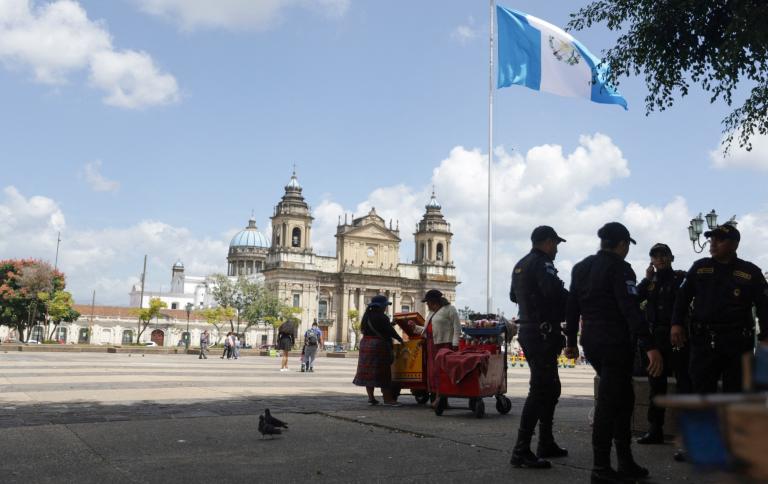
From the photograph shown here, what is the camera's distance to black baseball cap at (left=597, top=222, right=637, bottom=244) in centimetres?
492

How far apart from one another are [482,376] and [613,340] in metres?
3.63

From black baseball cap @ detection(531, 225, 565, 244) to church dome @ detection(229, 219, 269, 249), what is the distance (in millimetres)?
109521

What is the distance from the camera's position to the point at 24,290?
185 feet

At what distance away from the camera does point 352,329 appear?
3460 inches

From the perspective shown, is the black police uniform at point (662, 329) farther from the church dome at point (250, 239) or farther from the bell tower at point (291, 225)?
the church dome at point (250, 239)

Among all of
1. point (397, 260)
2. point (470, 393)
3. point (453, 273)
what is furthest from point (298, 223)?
point (470, 393)

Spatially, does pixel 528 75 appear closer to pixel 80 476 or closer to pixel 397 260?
pixel 80 476

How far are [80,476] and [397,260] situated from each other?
90.2 metres

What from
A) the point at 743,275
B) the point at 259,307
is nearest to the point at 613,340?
the point at 743,275

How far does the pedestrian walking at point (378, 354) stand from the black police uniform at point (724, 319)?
5193 mm

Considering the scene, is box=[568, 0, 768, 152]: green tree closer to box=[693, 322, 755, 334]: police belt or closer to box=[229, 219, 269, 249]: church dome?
box=[693, 322, 755, 334]: police belt

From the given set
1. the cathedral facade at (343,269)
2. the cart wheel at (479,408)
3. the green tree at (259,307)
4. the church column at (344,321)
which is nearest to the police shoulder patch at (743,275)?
the cart wheel at (479,408)

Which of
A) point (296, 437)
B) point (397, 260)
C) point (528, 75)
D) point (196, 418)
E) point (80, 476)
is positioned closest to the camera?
point (80, 476)

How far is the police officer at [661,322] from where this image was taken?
A: 645 centimetres
